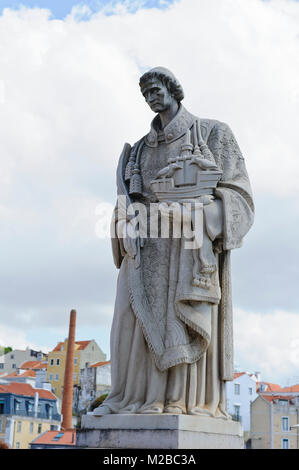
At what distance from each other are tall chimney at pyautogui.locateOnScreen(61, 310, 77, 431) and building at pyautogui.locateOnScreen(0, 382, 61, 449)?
96.4 inches

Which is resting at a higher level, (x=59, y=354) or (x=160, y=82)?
(x=59, y=354)

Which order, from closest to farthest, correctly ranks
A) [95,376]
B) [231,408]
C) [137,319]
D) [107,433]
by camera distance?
[107,433]
[137,319]
[231,408]
[95,376]

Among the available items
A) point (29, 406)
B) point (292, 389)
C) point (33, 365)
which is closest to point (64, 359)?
point (33, 365)

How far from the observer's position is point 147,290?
21.7 ft

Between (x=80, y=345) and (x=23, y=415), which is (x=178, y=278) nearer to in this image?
(x=23, y=415)

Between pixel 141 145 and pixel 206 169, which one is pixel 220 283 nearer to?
pixel 206 169

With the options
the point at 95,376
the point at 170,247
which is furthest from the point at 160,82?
the point at 95,376

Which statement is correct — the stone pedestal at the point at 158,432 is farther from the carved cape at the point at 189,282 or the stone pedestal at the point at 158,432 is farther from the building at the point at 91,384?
the building at the point at 91,384

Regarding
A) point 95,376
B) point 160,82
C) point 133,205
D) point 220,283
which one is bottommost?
point 220,283

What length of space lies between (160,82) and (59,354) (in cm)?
7204

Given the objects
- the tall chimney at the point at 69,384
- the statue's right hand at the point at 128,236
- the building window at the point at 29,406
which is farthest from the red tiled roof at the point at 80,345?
the statue's right hand at the point at 128,236

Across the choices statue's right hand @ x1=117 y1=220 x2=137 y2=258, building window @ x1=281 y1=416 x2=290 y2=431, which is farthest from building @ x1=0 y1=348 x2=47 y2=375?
statue's right hand @ x1=117 y1=220 x2=137 y2=258

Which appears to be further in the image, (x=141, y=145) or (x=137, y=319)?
(x=141, y=145)

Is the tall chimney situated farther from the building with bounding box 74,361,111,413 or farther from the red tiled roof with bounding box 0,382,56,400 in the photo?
the building with bounding box 74,361,111,413
